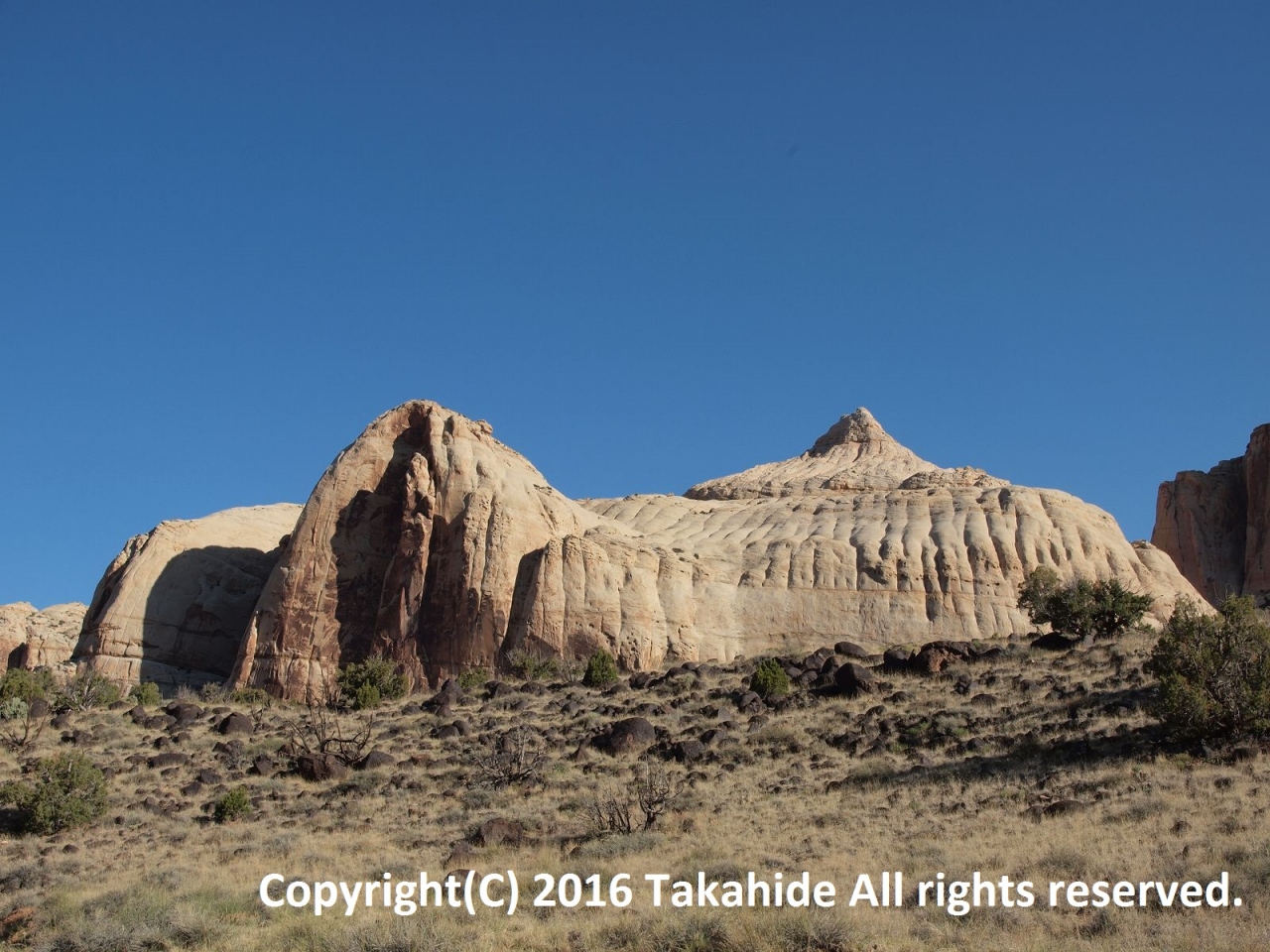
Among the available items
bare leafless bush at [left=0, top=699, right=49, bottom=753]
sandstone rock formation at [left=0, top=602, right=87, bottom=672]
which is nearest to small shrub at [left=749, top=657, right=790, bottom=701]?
bare leafless bush at [left=0, top=699, right=49, bottom=753]

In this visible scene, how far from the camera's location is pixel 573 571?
164 ft

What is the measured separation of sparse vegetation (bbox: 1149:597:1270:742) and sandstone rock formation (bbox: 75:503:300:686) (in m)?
41.3

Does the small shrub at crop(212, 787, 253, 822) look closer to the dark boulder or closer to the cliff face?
the dark boulder

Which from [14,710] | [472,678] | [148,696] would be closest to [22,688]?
[14,710]

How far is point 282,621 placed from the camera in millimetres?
50562

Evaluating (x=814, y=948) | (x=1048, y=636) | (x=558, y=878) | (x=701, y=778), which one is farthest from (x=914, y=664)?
(x=814, y=948)

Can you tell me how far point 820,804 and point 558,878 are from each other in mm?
6988

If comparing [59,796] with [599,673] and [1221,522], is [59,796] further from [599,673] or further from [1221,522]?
[1221,522]

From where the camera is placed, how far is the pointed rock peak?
108000 mm

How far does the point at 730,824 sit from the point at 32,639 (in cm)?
4539

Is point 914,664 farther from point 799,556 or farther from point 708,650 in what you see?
point 799,556

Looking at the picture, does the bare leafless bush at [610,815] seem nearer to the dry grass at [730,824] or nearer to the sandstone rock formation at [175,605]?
the dry grass at [730,824]

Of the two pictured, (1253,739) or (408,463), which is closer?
(1253,739)

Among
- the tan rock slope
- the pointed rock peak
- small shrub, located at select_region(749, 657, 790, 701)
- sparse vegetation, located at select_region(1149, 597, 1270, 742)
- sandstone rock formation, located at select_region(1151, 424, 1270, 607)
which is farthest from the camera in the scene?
the pointed rock peak
